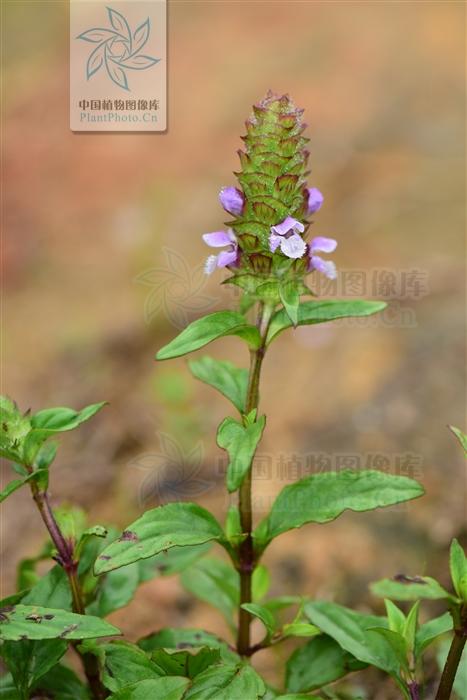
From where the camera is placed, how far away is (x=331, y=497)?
6.64 ft

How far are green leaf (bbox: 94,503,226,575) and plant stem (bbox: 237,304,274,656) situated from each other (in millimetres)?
89

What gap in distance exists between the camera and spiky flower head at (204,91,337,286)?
185 centimetres

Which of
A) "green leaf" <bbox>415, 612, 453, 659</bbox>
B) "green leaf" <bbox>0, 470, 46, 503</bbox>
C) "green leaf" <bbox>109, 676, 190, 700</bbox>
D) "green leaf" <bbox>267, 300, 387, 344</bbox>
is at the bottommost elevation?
"green leaf" <bbox>109, 676, 190, 700</bbox>

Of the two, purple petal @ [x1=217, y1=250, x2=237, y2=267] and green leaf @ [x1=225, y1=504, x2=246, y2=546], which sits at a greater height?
purple petal @ [x1=217, y1=250, x2=237, y2=267]

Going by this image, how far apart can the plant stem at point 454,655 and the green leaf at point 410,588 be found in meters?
0.08

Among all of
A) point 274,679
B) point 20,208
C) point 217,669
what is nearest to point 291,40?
point 20,208

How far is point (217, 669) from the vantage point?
1898 millimetres

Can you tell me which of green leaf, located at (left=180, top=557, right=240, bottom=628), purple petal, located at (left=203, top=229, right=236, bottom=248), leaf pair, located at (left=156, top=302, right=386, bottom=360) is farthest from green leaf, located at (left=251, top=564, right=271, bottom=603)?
purple petal, located at (left=203, top=229, right=236, bottom=248)

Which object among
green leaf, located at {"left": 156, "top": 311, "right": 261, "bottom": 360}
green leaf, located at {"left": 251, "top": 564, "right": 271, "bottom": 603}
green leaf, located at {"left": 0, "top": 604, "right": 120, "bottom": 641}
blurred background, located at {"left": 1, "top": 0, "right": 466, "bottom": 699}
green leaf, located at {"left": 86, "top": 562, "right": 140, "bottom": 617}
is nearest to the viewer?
green leaf, located at {"left": 0, "top": 604, "right": 120, "bottom": 641}

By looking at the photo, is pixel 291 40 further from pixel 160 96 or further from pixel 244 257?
pixel 244 257

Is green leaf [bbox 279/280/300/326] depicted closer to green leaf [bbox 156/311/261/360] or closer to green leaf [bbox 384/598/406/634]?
green leaf [bbox 156/311/261/360]

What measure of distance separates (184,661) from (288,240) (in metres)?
1.07

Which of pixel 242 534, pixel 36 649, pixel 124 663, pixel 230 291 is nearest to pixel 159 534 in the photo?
pixel 242 534

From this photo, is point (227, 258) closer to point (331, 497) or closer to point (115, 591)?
point (331, 497)
